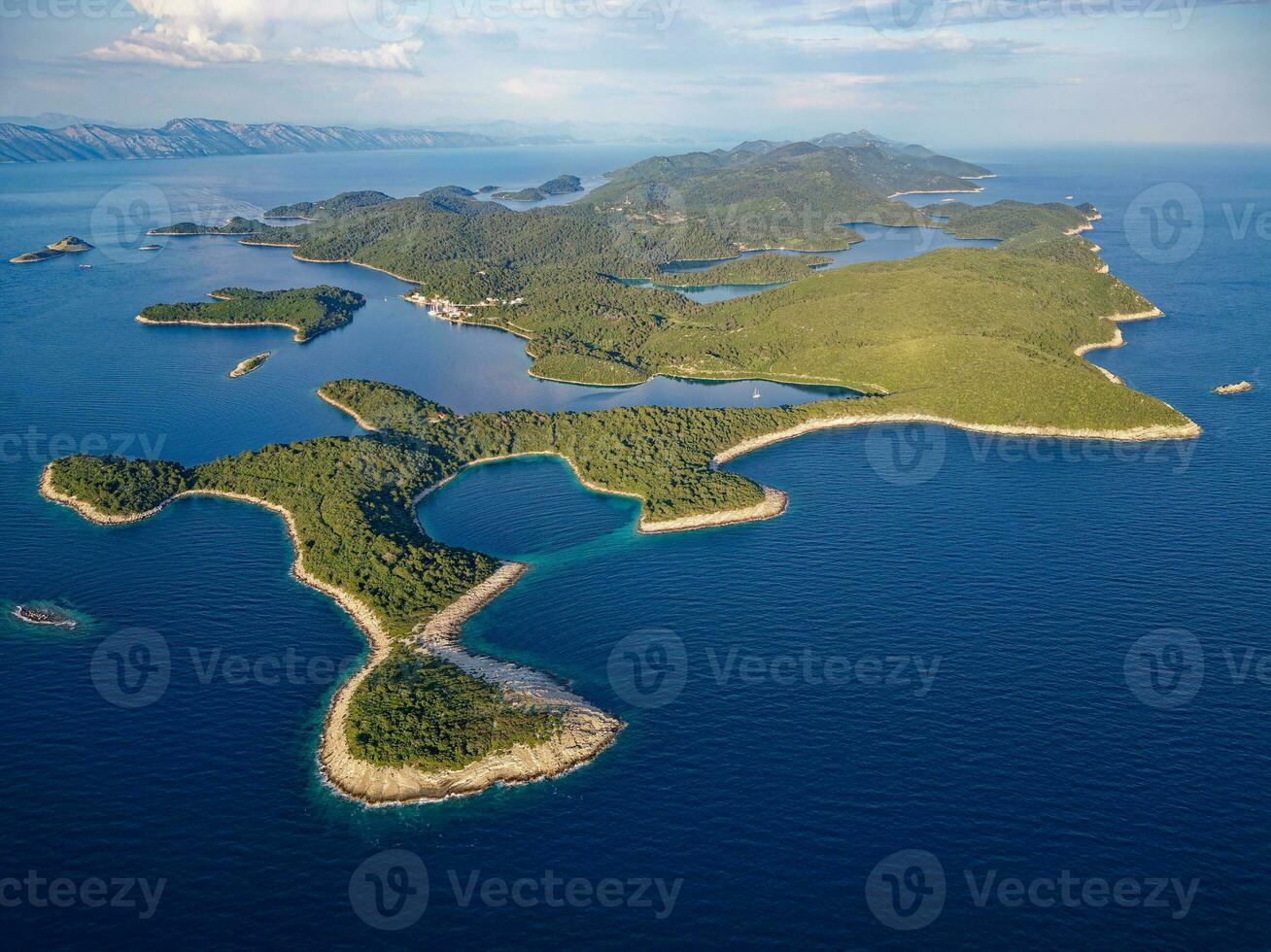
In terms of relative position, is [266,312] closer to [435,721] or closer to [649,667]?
[435,721]

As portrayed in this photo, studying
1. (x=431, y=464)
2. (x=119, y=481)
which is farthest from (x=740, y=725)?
(x=119, y=481)

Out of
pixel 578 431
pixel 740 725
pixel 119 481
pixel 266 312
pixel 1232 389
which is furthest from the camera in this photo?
pixel 266 312

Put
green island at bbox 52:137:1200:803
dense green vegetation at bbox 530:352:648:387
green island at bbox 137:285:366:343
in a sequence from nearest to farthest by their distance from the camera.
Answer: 1. green island at bbox 52:137:1200:803
2. dense green vegetation at bbox 530:352:648:387
3. green island at bbox 137:285:366:343

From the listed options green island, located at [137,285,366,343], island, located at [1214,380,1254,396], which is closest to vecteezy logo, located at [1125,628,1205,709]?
island, located at [1214,380,1254,396]

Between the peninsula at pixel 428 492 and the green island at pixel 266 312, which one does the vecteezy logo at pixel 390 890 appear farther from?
the green island at pixel 266 312

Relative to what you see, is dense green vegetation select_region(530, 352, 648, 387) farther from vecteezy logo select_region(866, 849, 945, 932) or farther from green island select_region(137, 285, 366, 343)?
vecteezy logo select_region(866, 849, 945, 932)

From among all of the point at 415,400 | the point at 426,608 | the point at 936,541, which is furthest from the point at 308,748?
the point at 415,400

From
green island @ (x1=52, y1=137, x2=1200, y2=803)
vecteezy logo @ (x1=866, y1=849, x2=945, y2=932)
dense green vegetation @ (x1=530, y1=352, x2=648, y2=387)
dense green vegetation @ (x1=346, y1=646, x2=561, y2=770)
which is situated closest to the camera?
vecteezy logo @ (x1=866, y1=849, x2=945, y2=932)
